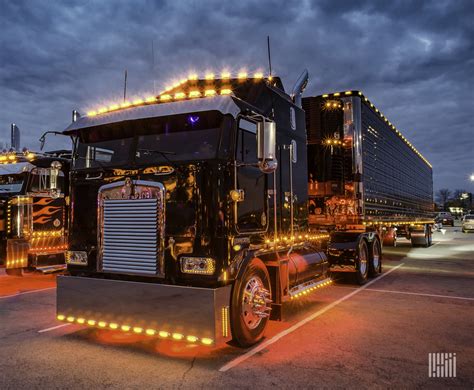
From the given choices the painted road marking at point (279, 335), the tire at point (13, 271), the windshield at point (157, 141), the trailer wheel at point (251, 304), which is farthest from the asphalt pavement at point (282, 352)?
the windshield at point (157, 141)

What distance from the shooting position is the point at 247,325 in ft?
16.5

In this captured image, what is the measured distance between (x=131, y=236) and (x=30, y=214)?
6277 mm

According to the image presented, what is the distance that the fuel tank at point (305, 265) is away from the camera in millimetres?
6355

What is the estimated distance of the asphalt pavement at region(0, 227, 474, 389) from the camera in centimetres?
416

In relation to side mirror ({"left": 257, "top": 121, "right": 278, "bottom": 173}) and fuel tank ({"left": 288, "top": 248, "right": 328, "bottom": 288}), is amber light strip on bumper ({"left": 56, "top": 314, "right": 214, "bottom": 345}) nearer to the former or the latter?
side mirror ({"left": 257, "top": 121, "right": 278, "bottom": 173})

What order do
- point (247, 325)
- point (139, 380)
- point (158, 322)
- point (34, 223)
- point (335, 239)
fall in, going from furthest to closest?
point (34, 223) < point (335, 239) < point (247, 325) < point (158, 322) < point (139, 380)

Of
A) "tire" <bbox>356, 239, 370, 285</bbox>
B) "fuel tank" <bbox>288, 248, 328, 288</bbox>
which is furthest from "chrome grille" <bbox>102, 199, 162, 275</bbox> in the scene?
"tire" <bbox>356, 239, 370, 285</bbox>

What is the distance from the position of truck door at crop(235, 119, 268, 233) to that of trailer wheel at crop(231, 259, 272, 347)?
49 centimetres

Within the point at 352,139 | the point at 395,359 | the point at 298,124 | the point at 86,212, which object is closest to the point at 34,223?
the point at 86,212

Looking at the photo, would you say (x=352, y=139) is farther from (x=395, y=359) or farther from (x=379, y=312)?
(x=395, y=359)

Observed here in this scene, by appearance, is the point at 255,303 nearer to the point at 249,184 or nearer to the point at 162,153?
the point at 249,184

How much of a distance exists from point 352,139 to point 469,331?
205 inches

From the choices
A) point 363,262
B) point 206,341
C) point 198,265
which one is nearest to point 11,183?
point 198,265

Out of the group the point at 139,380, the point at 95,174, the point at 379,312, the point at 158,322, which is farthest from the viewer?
the point at 379,312
